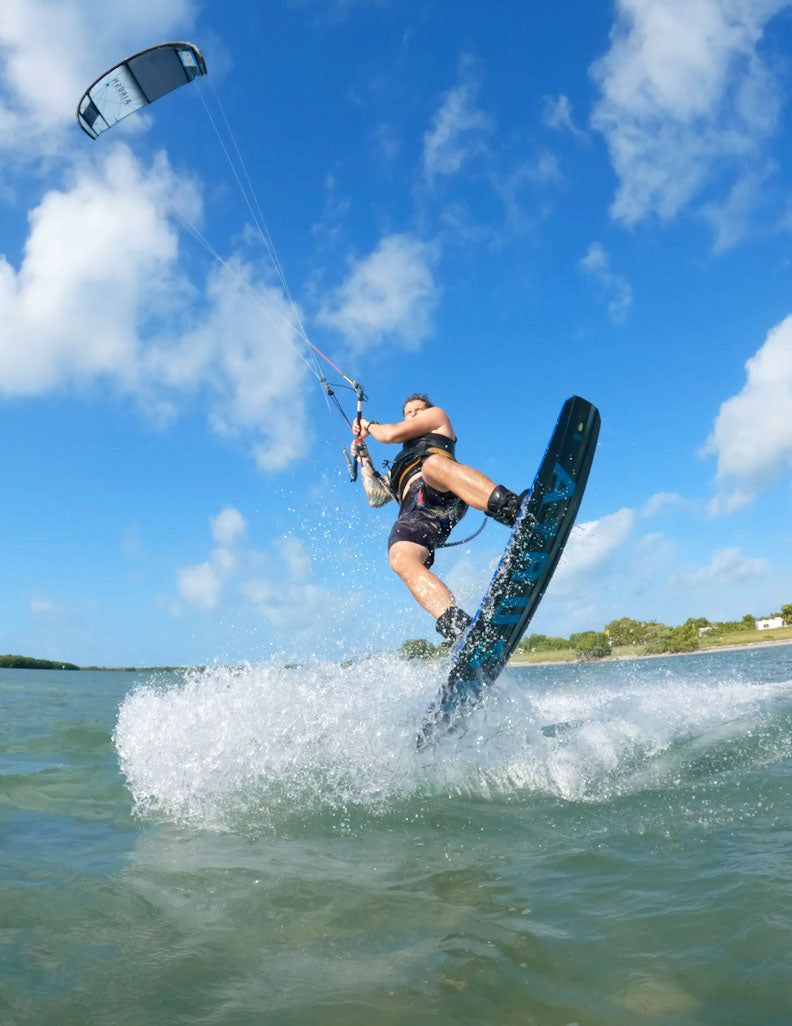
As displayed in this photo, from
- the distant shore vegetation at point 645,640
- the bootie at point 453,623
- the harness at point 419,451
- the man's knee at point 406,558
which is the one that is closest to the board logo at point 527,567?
the bootie at point 453,623

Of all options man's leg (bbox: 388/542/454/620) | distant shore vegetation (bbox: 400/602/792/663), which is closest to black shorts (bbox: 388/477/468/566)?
man's leg (bbox: 388/542/454/620)

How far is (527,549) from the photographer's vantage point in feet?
19.4

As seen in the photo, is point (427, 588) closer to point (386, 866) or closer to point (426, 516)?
point (426, 516)

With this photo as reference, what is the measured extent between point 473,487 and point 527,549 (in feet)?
2.60

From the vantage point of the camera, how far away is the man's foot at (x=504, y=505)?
6016mm

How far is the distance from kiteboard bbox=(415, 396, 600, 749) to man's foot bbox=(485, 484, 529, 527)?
72mm

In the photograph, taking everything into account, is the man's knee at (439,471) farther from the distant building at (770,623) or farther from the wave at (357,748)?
the distant building at (770,623)

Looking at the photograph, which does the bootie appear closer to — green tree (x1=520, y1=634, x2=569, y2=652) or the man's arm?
the man's arm

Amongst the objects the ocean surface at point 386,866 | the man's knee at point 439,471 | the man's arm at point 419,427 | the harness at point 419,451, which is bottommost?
the ocean surface at point 386,866

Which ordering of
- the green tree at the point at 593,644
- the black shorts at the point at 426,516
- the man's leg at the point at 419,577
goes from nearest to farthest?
1. the man's leg at the point at 419,577
2. the black shorts at the point at 426,516
3. the green tree at the point at 593,644

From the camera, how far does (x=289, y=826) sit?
169 inches

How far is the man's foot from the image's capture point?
19.7 feet

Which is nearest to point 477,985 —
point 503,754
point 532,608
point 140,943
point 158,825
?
point 140,943

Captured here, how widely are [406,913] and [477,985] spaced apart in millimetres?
683
